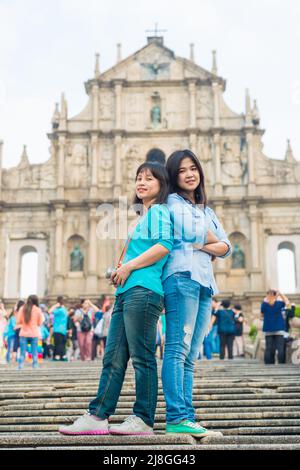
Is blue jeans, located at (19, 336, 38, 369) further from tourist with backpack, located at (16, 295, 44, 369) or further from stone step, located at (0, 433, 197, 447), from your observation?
stone step, located at (0, 433, 197, 447)

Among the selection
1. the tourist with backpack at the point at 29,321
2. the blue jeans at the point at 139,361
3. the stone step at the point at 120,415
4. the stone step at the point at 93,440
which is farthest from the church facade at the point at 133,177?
the stone step at the point at 93,440

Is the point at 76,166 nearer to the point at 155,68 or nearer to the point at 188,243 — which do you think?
the point at 155,68

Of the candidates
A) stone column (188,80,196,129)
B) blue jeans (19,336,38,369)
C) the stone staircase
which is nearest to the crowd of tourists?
blue jeans (19,336,38,369)

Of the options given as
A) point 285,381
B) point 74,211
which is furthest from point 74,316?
point 74,211

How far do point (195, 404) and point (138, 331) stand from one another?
2.66 m

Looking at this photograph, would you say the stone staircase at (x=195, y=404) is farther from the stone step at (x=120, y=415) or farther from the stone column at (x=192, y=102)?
the stone column at (x=192, y=102)

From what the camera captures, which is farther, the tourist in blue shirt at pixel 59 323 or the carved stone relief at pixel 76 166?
the carved stone relief at pixel 76 166

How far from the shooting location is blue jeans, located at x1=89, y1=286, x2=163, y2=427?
4556 millimetres

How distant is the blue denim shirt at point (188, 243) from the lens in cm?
481

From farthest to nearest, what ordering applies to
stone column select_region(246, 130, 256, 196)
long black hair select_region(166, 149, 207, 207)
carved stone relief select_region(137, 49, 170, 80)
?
1. carved stone relief select_region(137, 49, 170, 80)
2. stone column select_region(246, 130, 256, 196)
3. long black hair select_region(166, 149, 207, 207)

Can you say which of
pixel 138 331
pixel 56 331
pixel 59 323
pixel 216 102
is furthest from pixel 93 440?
pixel 216 102

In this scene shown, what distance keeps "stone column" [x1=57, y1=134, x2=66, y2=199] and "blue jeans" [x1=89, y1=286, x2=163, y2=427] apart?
2547 cm

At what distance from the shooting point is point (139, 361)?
457cm

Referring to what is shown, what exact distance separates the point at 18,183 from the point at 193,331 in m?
26.7
